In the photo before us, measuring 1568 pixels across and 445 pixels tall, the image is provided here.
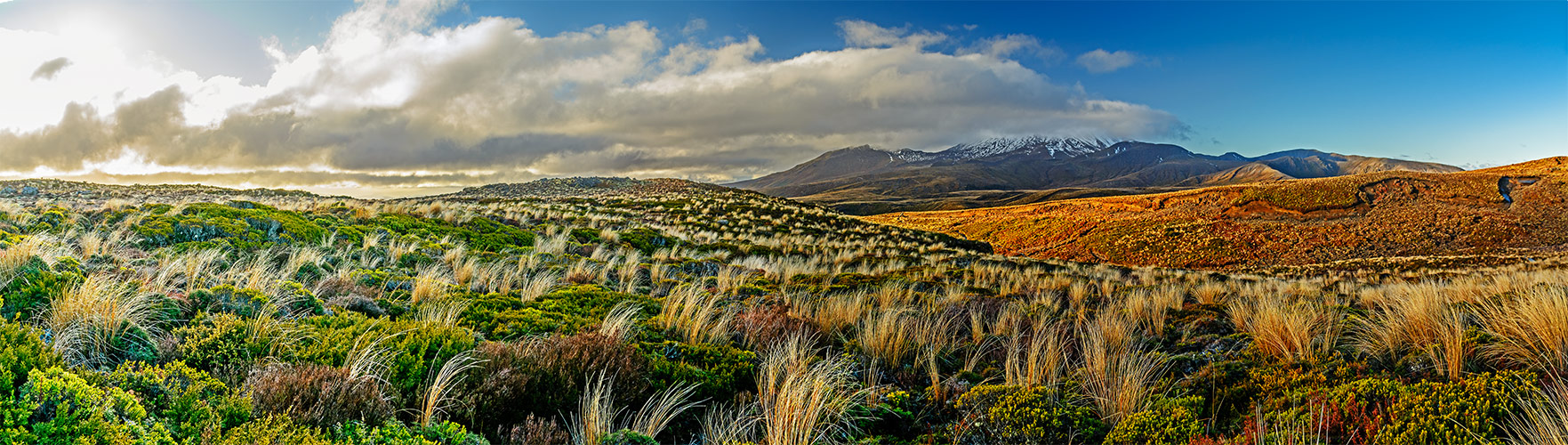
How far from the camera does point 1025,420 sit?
343cm

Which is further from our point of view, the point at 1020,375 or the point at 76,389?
the point at 1020,375

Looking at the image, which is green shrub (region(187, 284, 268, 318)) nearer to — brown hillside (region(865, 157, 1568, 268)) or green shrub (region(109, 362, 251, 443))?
green shrub (region(109, 362, 251, 443))

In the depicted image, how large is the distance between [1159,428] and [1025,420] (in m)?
0.69

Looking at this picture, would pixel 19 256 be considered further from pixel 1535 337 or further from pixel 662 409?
pixel 1535 337

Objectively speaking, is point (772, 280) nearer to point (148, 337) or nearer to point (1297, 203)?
point (148, 337)

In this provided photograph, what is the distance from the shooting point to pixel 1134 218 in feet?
134

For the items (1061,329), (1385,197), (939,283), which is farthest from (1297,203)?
(1061,329)

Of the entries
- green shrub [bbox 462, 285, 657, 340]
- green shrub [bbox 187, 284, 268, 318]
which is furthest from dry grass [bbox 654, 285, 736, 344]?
green shrub [bbox 187, 284, 268, 318]

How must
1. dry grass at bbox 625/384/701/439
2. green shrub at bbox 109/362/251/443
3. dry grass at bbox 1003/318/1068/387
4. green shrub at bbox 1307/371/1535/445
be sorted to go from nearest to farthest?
1. green shrub at bbox 109/362/251/443
2. green shrub at bbox 1307/371/1535/445
3. dry grass at bbox 625/384/701/439
4. dry grass at bbox 1003/318/1068/387

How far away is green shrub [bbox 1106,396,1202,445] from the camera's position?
3201 millimetres

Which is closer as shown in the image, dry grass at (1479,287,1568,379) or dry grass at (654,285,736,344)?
dry grass at (1479,287,1568,379)

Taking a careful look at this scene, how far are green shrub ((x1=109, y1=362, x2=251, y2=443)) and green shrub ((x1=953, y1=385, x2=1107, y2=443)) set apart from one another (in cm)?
350

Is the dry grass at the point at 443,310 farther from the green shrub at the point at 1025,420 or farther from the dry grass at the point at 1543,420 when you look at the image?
Result: the dry grass at the point at 1543,420

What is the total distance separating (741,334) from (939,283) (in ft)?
17.2
